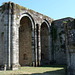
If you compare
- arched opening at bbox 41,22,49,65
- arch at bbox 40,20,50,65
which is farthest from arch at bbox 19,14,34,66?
arched opening at bbox 41,22,49,65

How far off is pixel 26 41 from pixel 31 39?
3.46ft

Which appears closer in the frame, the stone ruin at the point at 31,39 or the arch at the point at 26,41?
the stone ruin at the point at 31,39

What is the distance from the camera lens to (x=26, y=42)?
57.2 ft

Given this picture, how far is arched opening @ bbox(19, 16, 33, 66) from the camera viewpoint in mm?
16791

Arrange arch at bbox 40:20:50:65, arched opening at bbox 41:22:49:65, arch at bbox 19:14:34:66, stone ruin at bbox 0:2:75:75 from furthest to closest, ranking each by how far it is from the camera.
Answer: arched opening at bbox 41:22:49:65 → arch at bbox 40:20:50:65 → arch at bbox 19:14:34:66 → stone ruin at bbox 0:2:75:75

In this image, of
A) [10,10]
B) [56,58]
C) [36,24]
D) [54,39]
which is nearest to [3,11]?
[10,10]

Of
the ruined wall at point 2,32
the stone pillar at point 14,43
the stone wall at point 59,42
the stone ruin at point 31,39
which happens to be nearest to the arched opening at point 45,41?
the stone ruin at point 31,39

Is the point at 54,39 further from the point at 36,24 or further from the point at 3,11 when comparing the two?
the point at 3,11

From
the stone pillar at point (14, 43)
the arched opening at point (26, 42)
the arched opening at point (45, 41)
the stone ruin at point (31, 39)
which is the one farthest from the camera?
the arched opening at point (45, 41)

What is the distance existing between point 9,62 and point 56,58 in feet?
27.3

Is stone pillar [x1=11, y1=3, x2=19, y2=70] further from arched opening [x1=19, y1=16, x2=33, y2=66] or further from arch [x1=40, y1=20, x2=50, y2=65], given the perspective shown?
arch [x1=40, y1=20, x2=50, y2=65]

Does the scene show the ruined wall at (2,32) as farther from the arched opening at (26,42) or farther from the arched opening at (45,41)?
the arched opening at (45,41)

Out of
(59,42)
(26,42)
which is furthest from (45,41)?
(26,42)

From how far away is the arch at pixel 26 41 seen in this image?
16500mm
